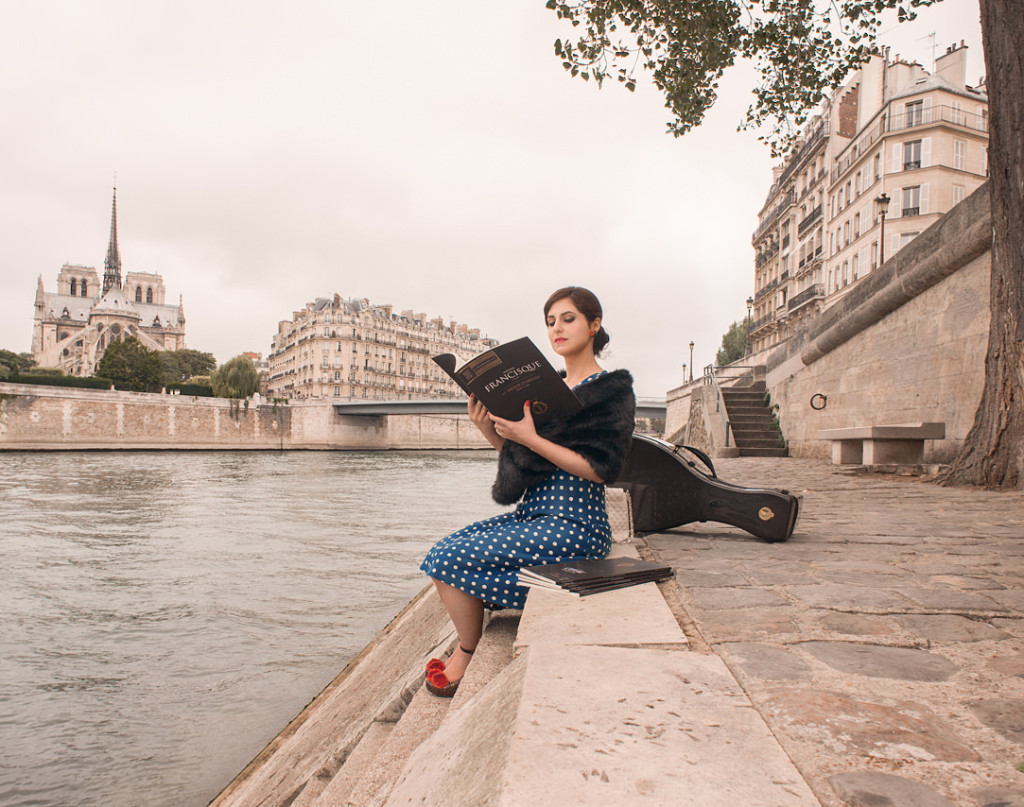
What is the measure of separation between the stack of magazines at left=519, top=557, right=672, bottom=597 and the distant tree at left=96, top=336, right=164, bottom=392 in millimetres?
66859

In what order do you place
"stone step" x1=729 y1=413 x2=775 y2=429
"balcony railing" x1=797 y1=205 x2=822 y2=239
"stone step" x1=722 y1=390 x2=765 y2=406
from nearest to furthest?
"stone step" x1=729 y1=413 x2=775 y2=429, "stone step" x1=722 y1=390 x2=765 y2=406, "balcony railing" x1=797 y1=205 x2=822 y2=239

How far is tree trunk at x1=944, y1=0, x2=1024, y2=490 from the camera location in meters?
5.95

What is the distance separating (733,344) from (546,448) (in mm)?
67339

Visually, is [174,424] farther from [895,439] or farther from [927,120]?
[895,439]

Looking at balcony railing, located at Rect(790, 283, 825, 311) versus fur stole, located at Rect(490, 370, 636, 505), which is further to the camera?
balcony railing, located at Rect(790, 283, 825, 311)

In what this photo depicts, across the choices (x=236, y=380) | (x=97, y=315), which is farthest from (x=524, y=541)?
(x=97, y=315)

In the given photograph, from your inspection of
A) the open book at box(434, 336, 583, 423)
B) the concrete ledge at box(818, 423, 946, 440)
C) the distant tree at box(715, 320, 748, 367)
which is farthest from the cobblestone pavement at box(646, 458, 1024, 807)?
the distant tree at box(715, 320, 748, 367)

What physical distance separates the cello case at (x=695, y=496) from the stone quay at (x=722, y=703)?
1.34ft

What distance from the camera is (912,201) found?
99.6ft

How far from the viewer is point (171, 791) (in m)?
3.42

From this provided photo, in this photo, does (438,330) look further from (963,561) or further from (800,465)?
(963,561)

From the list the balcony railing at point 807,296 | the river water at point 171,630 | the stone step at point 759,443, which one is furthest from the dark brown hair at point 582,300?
the balcony railing at point 807,296

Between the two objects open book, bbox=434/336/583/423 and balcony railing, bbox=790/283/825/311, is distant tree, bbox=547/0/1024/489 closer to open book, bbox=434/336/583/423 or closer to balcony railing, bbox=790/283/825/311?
open book, bbox=434/336/583/423

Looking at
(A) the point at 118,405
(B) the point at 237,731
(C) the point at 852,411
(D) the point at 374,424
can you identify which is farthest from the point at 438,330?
(B) the point at 237,731
